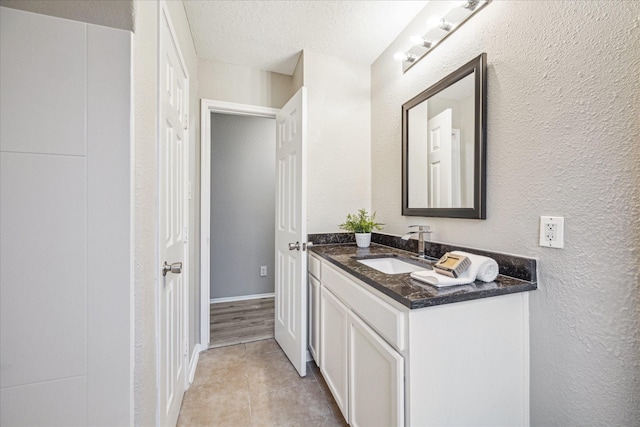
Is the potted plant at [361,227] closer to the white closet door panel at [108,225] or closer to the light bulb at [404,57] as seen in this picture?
the light bulb at [404,57]

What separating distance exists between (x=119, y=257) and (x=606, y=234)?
1.41m

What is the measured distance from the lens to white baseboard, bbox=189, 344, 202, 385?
1789 millimetres

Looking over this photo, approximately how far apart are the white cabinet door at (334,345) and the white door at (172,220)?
0.79 m

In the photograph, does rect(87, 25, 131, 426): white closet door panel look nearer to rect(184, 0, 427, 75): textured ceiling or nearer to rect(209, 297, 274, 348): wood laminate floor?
rect(184, 0, 427, 75): textured ceiling

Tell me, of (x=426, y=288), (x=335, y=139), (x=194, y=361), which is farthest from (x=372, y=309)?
(x=194, y=361)

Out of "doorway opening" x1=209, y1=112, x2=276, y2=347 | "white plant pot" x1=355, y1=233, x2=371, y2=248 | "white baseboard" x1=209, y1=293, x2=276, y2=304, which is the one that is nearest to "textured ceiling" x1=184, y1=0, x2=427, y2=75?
"doorway opening" x1=209, y1=112, x2=276, y2=347

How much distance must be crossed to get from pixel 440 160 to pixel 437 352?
1.02 metres

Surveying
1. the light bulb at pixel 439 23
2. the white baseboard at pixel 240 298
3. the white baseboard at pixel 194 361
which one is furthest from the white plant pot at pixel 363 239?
the white baseboard at pixel 240 298

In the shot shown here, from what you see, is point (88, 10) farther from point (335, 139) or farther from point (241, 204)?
point (241, 204)

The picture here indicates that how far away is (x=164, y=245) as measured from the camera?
1125 mm

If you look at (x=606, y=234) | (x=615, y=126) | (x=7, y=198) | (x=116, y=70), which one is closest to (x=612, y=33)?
(x=615, y=126)

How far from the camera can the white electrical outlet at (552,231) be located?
0.94m

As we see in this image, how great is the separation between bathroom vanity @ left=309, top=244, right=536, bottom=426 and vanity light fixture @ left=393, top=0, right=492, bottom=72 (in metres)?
1.27

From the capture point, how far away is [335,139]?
6.99 feet
